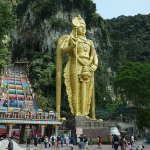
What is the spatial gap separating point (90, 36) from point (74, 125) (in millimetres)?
20784

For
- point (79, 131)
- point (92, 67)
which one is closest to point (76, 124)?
point (79, 131)

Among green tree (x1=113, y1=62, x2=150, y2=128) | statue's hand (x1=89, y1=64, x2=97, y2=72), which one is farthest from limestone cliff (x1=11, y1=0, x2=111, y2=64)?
statue's hand (x1=89, y1=64, x2=97, y2=72)

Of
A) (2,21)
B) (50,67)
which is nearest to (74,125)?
→ (2,21)

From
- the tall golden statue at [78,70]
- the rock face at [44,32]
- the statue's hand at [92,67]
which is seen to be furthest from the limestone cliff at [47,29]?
the statue's hand at [92,67]

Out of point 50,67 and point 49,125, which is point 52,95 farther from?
point 49,125

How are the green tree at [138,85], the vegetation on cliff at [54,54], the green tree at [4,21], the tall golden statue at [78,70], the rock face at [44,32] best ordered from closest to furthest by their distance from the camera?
the green tree at [4,21]
the tall golden statue at [78,70]
the green tree at [138,85]
the vegetation on cliff at [54,54]
the rock face at [44,32]

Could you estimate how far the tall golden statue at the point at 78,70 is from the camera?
1852 centimetres

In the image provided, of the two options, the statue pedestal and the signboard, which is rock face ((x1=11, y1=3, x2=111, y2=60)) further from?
the signboard

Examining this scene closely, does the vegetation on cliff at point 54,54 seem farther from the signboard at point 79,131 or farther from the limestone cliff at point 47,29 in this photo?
the signboard at point 79,131

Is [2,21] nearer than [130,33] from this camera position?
Yes

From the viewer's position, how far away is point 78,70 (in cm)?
1864

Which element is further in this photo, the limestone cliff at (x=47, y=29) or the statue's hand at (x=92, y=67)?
the limestone cliff at (x=47, y=29)

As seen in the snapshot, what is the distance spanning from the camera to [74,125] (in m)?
17.0

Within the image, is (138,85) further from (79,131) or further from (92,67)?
(79,131)
